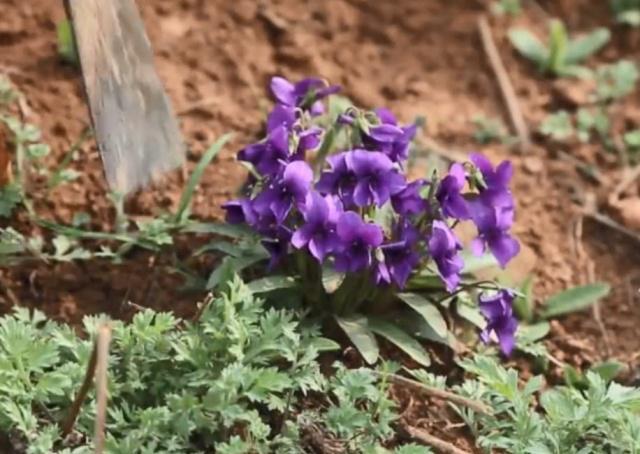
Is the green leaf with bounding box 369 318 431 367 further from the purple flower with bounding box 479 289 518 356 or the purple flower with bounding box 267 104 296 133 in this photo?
the purple flower with bounding box 267 104 296 133

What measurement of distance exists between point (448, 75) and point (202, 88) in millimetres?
651

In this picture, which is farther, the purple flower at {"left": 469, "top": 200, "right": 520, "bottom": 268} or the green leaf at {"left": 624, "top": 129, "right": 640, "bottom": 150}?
the green leaf at {"left": 624, "top": 129, "right": 640, "bottom": 150}

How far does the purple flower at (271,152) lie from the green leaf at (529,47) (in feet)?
3.82

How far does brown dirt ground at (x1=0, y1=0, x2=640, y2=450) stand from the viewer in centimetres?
288

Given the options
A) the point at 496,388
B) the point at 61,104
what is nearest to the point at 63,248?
the point at 61,104

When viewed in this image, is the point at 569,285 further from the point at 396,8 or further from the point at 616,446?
the point at 396,8

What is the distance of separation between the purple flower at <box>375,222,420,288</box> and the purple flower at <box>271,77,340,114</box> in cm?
35

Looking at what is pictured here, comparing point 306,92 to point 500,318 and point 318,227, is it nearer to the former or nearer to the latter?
point 318,227

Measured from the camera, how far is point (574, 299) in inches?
115

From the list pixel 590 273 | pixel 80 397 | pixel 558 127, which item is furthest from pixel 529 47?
pixel 80 397

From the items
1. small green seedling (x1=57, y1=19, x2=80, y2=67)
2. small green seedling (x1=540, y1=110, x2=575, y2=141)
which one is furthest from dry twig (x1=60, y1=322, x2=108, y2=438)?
small green seedling (x1=540, y1=110, x2=575, y2=141)

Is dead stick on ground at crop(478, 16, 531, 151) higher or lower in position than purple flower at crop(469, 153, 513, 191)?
lower

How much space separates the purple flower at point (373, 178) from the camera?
251cm

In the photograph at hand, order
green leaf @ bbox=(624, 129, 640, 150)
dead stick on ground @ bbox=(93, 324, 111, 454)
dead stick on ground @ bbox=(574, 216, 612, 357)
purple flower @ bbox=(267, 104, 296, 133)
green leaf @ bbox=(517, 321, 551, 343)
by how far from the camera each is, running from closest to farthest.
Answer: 1. dead stick on ground @ bbox=(93, 324, 111, 454)
2. purple flower @ bbox=(267, 104, 296, 133)
3. green leaf @ bbox=(517, 321, 551, 343)
4. dead stick on ground @ bbox=(574, 216, 612, 357)
5. green leaf @ bbox=(624, 129, 640, 150)
